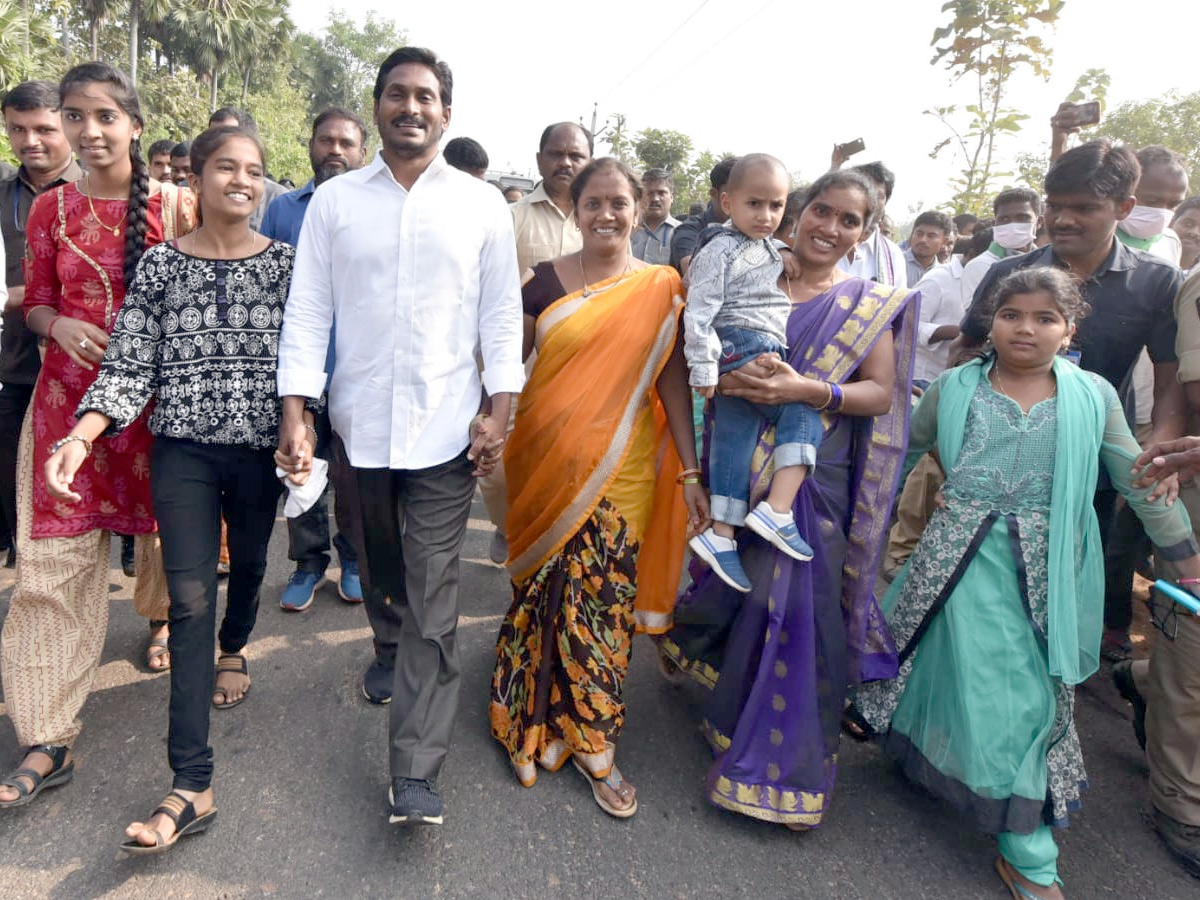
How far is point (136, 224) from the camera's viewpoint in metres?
2.40

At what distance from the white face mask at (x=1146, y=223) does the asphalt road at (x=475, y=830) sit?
2349 millimetres

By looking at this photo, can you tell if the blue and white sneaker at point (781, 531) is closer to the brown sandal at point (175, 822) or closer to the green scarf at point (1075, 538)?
the green scarf at point (1075, 538)

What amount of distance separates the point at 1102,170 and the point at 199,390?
295 cm

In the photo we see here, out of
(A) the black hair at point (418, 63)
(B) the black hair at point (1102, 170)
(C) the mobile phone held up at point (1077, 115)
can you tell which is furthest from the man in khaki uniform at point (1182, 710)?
(A) the black hair at point (418, 63)

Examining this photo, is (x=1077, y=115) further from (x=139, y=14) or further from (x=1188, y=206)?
(x=139, y=14)

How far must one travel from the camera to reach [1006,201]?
16.1 feet

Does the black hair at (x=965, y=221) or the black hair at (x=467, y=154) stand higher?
the black hair at (x=965, y=221)

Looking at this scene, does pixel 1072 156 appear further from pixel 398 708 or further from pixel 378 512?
pixel 398 708

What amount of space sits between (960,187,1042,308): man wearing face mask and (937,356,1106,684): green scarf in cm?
214

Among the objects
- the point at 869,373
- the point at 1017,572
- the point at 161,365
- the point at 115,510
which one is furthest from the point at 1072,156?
the point at 115,510

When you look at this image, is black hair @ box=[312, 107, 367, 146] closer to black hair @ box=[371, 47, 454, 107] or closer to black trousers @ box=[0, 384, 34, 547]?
black hair @ box=[371, 47, 454, 107]

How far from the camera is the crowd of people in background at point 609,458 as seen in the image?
2205 millimetres

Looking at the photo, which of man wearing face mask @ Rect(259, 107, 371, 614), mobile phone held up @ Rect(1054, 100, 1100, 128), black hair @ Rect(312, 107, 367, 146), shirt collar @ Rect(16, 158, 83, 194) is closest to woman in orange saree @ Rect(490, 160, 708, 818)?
man wearing face mask @ Rect(259, 107, 371, 614)

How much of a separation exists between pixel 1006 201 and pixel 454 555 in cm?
445
